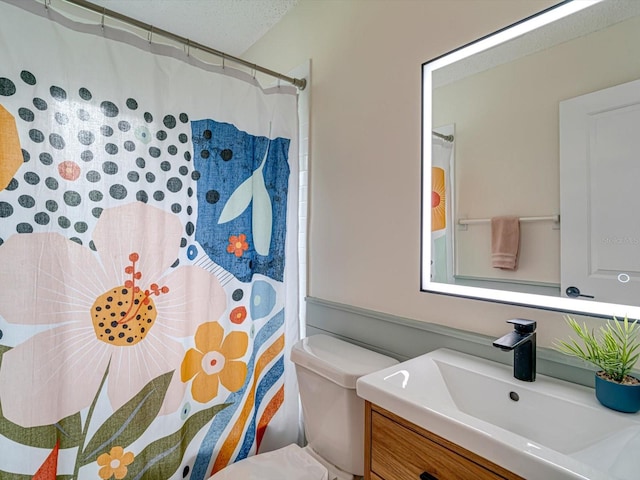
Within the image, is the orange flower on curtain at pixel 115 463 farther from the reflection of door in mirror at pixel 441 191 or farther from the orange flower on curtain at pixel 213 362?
the reflection of door in mirror at pixel 441 191

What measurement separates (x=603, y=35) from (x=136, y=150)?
1.52 meters

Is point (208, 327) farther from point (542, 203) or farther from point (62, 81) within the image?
point (542, 203)

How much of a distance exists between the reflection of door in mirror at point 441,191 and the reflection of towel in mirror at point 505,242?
5.7 inches

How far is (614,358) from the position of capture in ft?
2.45

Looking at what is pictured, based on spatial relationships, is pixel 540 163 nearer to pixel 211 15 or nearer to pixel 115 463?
pixel 115 463

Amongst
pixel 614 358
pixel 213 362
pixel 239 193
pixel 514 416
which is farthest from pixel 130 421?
pixel 614 358

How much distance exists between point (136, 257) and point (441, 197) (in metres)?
1.16

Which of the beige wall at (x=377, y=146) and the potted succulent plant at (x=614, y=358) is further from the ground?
the beige wall at (x=377, y=146)

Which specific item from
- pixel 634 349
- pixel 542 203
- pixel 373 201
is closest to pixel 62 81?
pixel 373 201

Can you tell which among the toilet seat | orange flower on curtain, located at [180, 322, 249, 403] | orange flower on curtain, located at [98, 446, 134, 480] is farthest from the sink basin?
orange flower on curtain, located at [98, 446, 134, 480]

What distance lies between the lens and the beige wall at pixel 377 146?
3.62 ft

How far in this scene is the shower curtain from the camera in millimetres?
1064

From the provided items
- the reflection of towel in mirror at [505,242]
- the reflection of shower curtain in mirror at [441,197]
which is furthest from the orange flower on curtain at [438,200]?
the reflection of towel in mirror at [505,242]

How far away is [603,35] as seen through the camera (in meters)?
0.91
